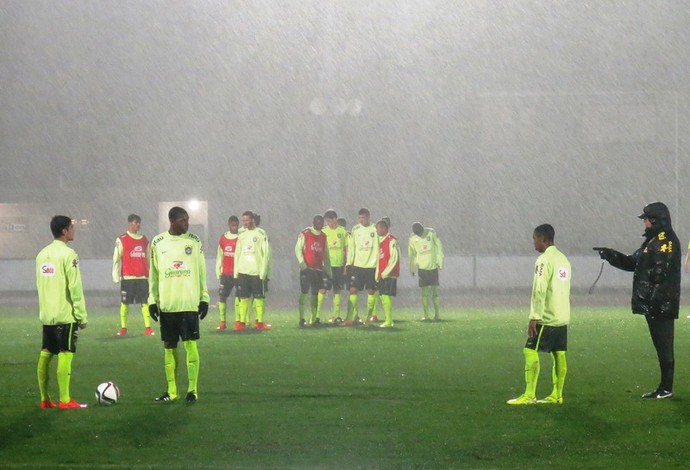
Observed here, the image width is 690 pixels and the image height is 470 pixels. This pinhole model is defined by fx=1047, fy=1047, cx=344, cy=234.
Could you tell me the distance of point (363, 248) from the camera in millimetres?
19094

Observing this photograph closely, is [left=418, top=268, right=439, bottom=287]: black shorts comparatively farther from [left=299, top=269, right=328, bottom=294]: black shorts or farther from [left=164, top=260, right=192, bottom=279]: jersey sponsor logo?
[left=164, top=260, right=192, bottom=279]: jersey sponsor logo

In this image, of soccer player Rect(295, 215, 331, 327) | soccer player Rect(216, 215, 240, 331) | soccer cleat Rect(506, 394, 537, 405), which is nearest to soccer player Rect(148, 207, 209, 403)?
soccer cleat Rect(506, 394, 537, 405)

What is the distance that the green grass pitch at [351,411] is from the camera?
7297 millimetres

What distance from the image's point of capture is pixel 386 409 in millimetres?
9383

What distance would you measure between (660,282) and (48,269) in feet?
18.4

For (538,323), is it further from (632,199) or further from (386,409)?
(632,199)

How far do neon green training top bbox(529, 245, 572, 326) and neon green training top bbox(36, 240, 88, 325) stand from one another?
13.3ft

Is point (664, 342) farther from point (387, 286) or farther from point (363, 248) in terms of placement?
point (363, 248)

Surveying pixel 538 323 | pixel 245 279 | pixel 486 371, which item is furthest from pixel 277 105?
pixel 538 323

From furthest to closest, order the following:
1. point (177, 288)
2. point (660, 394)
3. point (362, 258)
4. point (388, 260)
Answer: point (388, 260), point (362, 258), point (660, 394), point (177, 288)

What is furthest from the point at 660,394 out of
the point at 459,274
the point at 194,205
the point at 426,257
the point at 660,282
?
the point at 194,205

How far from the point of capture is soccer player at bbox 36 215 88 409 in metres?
9.27

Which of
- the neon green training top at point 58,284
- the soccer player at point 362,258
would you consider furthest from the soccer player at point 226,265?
the neon green training top at point 58,284

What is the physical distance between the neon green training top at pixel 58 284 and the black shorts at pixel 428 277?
12232 mm
